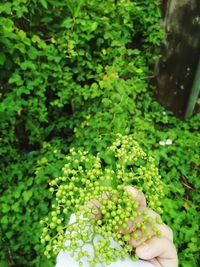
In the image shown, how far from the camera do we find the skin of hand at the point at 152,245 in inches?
46.1

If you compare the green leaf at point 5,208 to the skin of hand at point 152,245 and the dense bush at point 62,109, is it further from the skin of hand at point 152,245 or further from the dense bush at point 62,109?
the skin of hand at point 152,245

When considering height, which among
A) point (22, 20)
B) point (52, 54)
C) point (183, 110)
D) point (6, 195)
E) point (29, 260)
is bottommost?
point (29, 260)

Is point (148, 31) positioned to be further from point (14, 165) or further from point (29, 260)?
point (29, 260)

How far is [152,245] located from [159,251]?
57 millimetres

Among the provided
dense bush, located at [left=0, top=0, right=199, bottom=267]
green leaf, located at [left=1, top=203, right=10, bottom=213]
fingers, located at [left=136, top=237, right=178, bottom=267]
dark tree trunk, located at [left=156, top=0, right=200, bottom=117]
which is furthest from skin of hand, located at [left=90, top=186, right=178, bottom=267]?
dark tree trunk, located at [left=156, top=0, right=200, bottom=117]

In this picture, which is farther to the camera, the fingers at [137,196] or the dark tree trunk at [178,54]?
the dark tree trunk at [178,54]

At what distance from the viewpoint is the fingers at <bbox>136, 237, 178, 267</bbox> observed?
1170 mm

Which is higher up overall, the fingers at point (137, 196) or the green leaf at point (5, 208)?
the fingers at point (137, 196)

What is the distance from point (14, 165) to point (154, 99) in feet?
6.67

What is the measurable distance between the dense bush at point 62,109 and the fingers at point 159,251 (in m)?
1.16

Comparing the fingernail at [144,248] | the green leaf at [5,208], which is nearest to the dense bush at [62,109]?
the green leaf at [5,208]

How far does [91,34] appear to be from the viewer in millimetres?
2762

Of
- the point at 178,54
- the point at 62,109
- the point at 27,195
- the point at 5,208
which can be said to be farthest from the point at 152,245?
the point at 178,54

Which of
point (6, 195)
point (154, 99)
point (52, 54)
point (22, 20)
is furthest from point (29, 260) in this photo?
point (154, 99)
